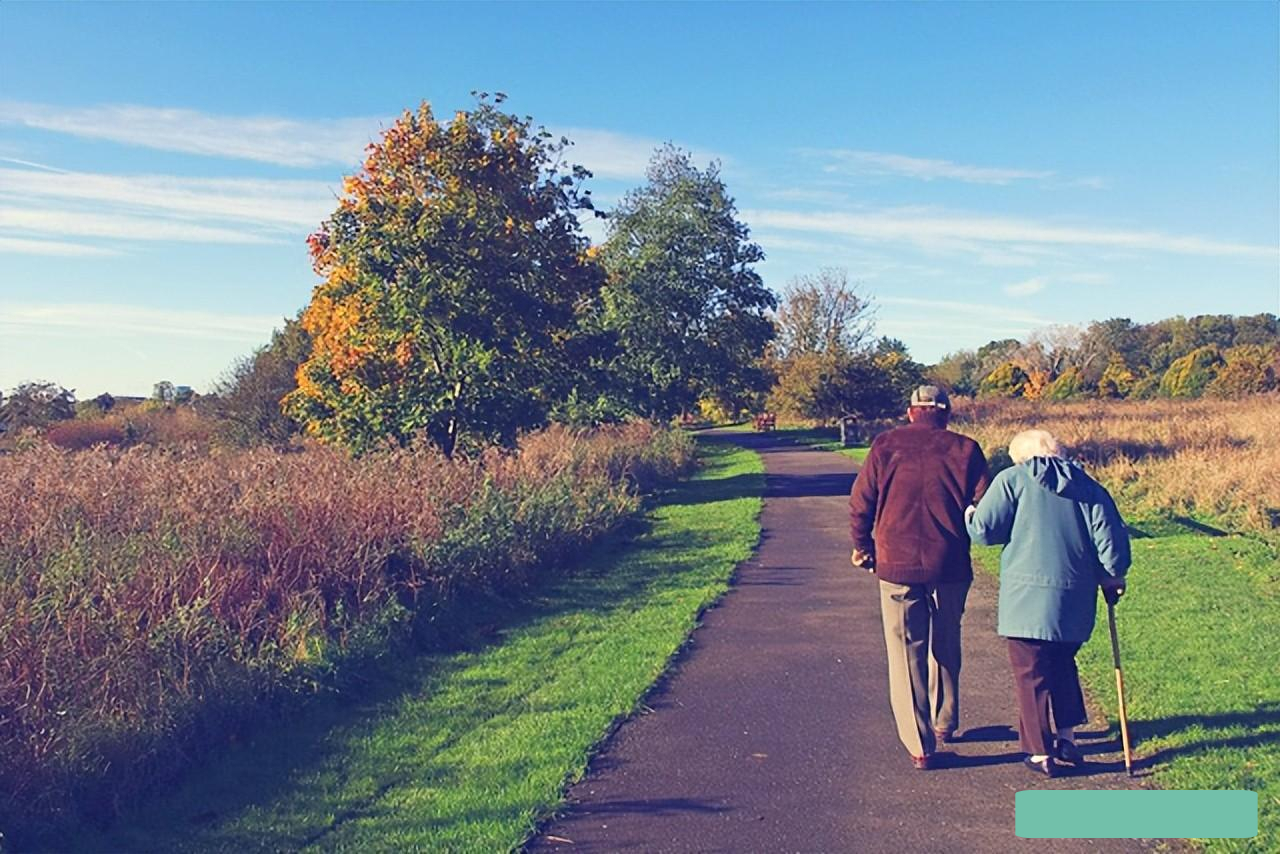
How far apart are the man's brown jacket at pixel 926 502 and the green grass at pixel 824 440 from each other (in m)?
27.1

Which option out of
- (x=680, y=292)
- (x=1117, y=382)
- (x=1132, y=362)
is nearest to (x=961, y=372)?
(x=1132, y=362)

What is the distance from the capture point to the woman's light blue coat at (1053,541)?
18.4ft

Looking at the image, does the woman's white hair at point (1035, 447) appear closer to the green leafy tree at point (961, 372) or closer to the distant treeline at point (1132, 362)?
the distant treeline at point (1132, 362)

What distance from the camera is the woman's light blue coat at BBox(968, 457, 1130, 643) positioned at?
5617 mm

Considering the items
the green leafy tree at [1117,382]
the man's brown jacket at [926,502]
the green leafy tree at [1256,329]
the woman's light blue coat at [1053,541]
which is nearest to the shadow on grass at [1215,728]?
the woman's light blue coat at [1053,541]

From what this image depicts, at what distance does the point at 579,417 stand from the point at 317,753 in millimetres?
26113

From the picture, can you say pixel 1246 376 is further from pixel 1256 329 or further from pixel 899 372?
pixel 1256 329

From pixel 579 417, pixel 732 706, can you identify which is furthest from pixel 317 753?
pixel 579 417

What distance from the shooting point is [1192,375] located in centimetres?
5772

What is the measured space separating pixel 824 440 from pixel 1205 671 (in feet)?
131

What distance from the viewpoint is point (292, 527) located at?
9.93m

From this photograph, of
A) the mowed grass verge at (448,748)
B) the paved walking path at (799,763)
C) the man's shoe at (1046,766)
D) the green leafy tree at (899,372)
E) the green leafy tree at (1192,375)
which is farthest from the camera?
the green leafy tree at (1192,375)

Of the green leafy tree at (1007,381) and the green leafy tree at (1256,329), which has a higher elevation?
the green leafy tree at (1256,329)

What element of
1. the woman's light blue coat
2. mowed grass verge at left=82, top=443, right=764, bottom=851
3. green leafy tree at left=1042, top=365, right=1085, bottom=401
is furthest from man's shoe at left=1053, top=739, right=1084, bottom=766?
green leafy tree at left=1042, top=365, right=1085, bottom=401
